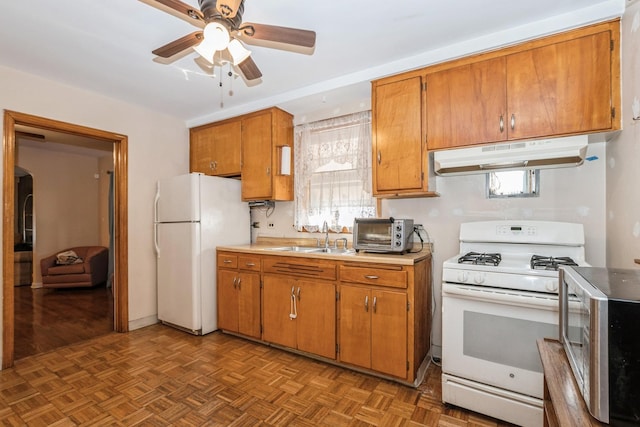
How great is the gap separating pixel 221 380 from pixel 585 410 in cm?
224

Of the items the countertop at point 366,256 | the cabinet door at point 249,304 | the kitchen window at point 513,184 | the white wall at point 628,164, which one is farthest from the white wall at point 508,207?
the cabinet door at point 249,304

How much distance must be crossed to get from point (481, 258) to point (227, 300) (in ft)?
7.94

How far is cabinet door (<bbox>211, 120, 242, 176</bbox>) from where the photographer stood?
3.53 meters

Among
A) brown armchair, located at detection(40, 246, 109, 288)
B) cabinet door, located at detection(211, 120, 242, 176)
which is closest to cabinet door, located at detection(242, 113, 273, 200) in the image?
cabinet door, located at detection(211, 120, 242, 176)

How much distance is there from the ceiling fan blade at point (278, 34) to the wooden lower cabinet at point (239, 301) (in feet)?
6.36

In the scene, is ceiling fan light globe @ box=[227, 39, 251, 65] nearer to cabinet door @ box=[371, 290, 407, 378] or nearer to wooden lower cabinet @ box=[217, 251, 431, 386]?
wooden lower cabinet @ box=[217, 251, 431, 386]

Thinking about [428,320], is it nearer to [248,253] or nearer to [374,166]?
[374,166]

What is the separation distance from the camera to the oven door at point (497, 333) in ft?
5.50

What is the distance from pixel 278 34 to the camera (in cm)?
165

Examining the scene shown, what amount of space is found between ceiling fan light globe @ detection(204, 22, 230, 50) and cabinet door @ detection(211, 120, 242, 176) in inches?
75.6

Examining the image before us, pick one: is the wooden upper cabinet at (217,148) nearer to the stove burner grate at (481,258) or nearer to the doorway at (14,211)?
the doorway at (14,211)

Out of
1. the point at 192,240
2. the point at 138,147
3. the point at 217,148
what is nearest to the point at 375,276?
the point at 192,240

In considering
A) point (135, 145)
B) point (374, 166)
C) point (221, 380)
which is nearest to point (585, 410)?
point (374, 166)

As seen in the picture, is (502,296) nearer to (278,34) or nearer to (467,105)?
(467,105)
